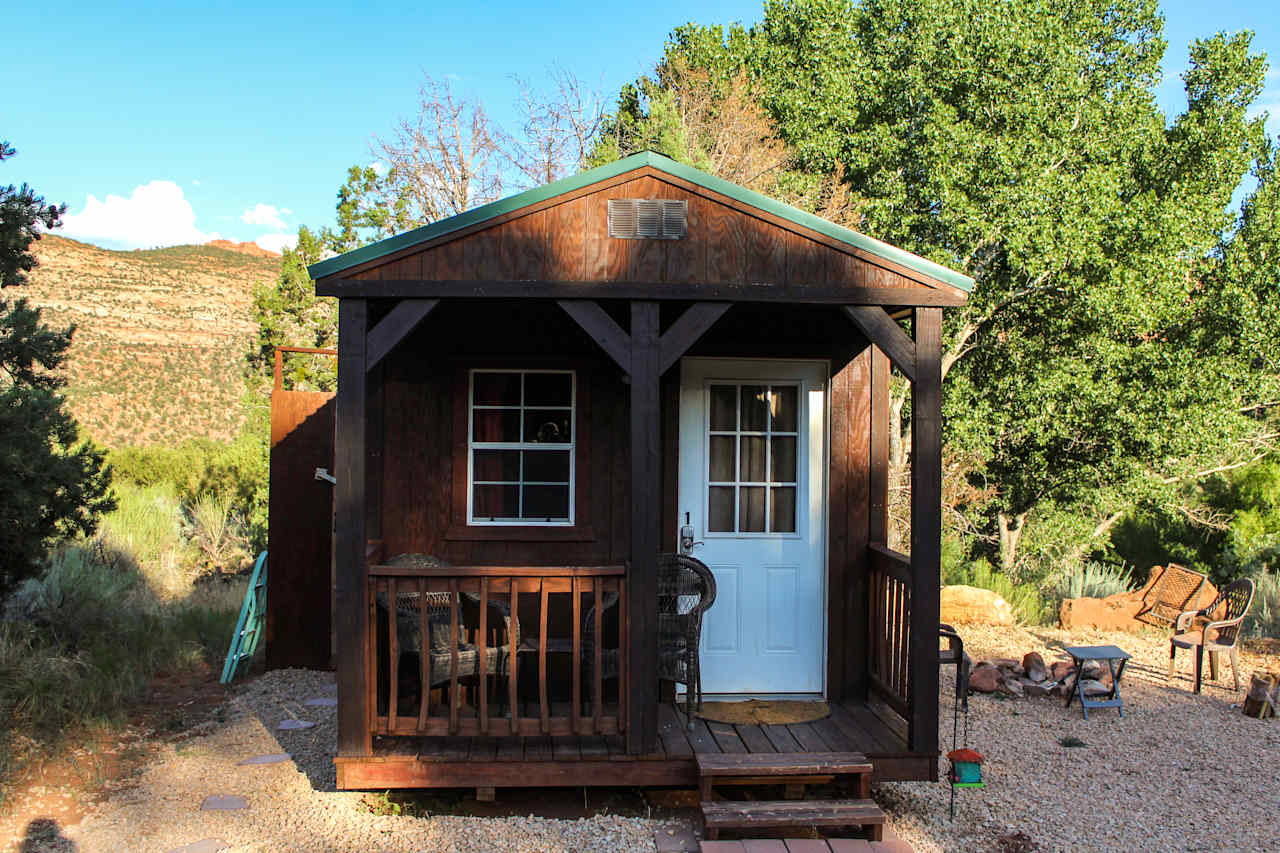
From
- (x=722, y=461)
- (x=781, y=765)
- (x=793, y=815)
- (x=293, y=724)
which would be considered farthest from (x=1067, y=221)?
(x=293, y=724)

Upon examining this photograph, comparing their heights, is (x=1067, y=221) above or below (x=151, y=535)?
above

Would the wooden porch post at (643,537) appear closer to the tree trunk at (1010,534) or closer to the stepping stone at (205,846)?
the stepping stone at (205,846)

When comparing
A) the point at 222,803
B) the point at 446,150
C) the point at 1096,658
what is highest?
the point at 446,150

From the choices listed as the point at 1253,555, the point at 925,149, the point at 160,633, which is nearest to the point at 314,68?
the point at 925,149

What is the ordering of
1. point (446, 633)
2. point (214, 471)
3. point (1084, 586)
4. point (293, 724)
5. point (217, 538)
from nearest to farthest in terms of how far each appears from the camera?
point (446, 633) < point (293, 724) < point (1084, 586) < point (217, 538) < point (214, 471)

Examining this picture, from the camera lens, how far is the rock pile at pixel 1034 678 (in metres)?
7.36

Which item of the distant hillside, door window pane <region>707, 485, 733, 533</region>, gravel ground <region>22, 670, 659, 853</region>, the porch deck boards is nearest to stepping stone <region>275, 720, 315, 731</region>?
gravel ground <region>22, 670, 659, 853</region>

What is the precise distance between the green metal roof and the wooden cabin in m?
0.02

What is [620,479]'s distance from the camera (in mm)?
6004

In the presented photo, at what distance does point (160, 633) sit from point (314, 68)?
16.8 metres

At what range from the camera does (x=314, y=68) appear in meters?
21.1

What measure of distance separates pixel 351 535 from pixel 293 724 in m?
2.33

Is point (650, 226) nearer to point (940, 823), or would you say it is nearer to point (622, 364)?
point (622, 364)

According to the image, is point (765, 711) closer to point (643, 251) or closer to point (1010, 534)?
point (643, 251)
